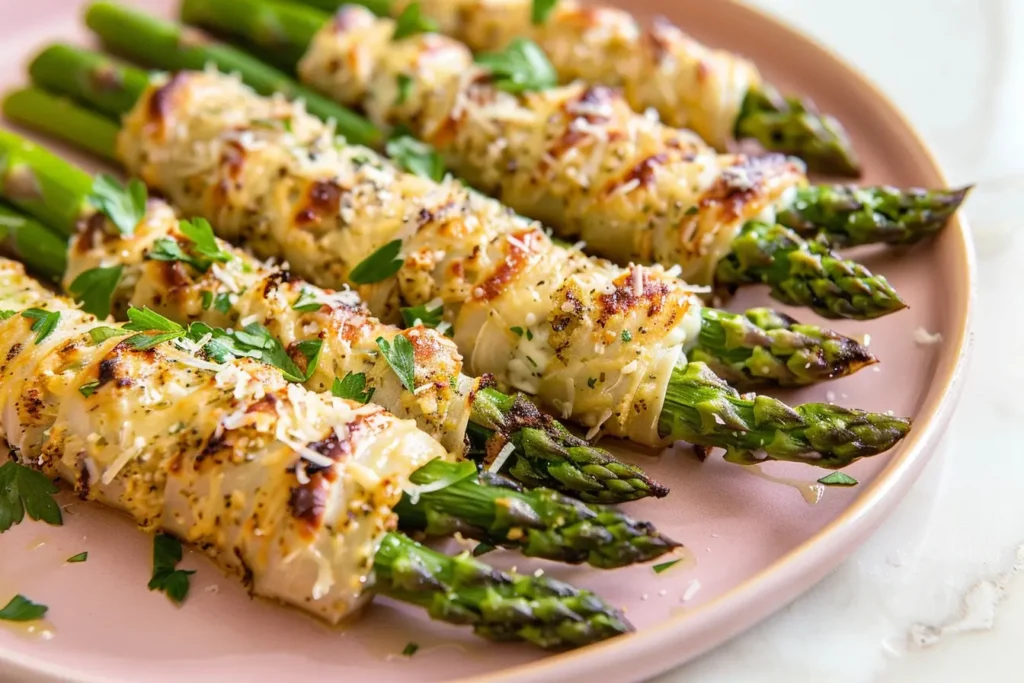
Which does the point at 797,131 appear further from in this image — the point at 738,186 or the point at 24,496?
the point at 24,496

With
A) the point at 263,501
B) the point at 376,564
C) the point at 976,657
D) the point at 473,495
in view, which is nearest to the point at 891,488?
the point at 976,657

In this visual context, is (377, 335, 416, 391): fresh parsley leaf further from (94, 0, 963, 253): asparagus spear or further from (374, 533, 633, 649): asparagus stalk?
(94, 0, 963, 253): asparagus spear

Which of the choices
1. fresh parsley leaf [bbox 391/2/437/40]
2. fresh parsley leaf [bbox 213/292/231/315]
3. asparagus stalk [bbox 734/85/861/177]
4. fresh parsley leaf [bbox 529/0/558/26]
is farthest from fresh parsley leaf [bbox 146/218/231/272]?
asparagus stalk [bbox 734/85/861/177]

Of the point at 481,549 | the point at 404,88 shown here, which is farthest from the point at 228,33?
the point at 481,549

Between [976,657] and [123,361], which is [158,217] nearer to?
[123,361]

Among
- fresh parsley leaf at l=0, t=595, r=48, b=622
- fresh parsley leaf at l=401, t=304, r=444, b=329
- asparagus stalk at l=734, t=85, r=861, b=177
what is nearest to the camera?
fresh parsley leaf at l=0, t=595, r=48, b=622

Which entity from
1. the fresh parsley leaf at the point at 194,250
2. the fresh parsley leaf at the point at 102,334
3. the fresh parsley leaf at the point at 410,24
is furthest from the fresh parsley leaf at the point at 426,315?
the fresh parsley leaf at the point at 410,24

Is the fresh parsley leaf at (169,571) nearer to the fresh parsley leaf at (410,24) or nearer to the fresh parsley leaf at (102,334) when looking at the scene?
the fresh parsley leaf at (102,334)
